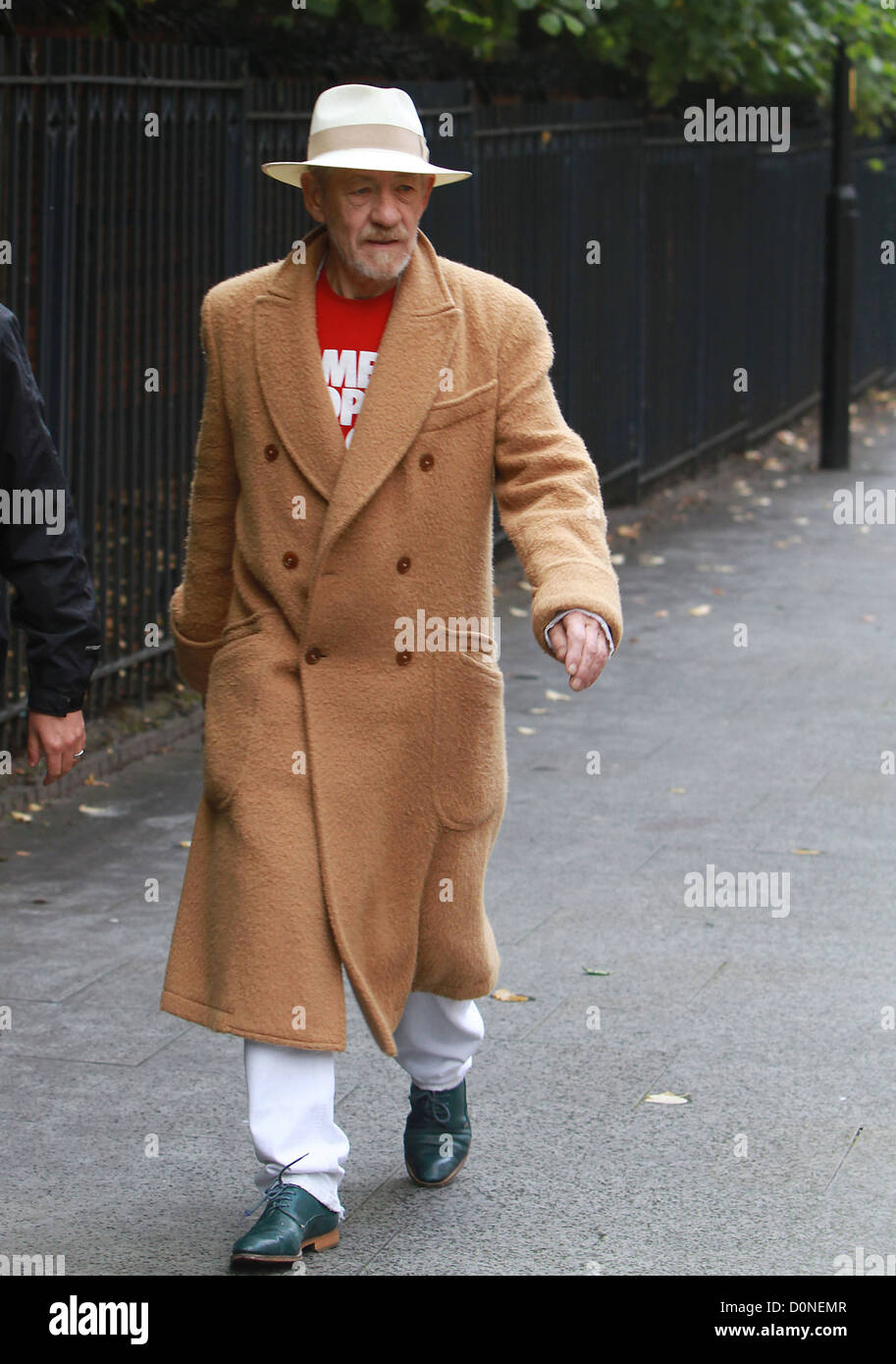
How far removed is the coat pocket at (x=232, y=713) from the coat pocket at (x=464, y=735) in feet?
1.12

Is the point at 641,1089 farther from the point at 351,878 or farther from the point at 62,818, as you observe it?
the point at 62,818

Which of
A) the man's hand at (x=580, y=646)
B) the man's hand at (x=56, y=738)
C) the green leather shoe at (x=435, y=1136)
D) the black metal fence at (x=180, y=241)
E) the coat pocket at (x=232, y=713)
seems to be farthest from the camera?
the black metal fence at (x=180, y=241)

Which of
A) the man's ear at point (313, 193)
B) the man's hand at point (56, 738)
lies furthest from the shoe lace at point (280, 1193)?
the man's ear at point (313, 193)

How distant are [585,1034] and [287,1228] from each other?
4.93ft

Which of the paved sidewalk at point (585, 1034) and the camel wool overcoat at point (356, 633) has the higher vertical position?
the camel wool overcoat at point (356, 633)

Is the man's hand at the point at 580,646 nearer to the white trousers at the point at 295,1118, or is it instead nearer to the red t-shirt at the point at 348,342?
the red t-shirt at the point at 348,342

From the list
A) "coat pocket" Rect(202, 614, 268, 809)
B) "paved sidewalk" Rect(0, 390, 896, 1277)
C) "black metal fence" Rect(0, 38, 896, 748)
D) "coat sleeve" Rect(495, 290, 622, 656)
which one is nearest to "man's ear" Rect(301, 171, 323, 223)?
"coat sleeve" Rect(495, 290, 622, 656)

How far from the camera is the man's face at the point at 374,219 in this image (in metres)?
3.99

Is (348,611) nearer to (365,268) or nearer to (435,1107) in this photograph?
(365,268)

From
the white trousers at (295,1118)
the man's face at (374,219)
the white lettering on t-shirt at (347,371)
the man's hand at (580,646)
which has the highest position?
the man's face at (374,219)

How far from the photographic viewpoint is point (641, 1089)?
16.4ft
